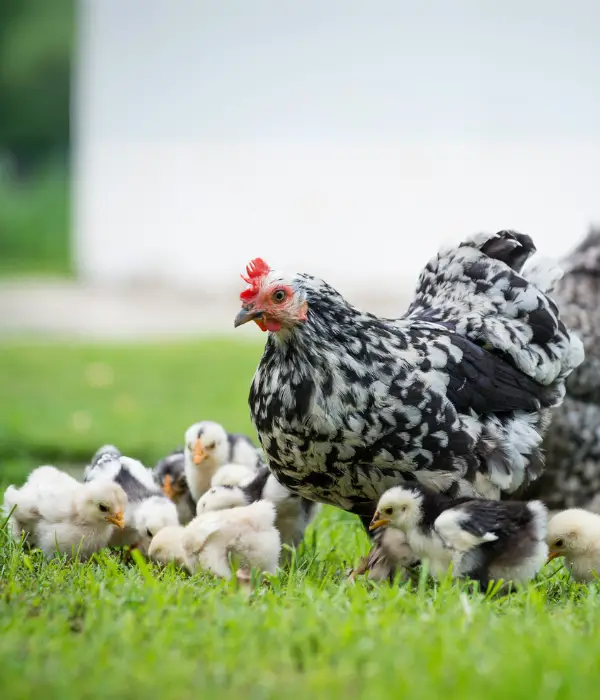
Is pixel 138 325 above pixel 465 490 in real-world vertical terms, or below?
below

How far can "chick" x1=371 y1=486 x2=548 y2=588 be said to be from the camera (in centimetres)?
334

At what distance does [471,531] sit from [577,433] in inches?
67.1

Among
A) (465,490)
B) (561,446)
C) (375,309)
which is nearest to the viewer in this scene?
(465,490)

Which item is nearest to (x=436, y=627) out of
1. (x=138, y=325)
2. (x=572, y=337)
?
(x=572, y=337)

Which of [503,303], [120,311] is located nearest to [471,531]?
[503,303]

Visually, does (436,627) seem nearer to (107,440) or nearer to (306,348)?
(306,348)

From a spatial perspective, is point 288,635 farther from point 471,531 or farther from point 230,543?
point 230,543

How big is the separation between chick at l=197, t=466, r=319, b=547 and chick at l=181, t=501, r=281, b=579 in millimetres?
308

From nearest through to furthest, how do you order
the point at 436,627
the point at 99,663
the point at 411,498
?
the point at 99,663
the point at 436,627
the point at 411,498

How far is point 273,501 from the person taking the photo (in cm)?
404

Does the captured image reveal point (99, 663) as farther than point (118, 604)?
No

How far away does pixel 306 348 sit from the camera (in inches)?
136

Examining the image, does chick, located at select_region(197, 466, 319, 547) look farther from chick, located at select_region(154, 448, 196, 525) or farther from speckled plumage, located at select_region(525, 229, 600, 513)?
speckled plumage, located at select_region(525, 229, 600, 513)

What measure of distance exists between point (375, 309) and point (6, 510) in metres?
8.08
